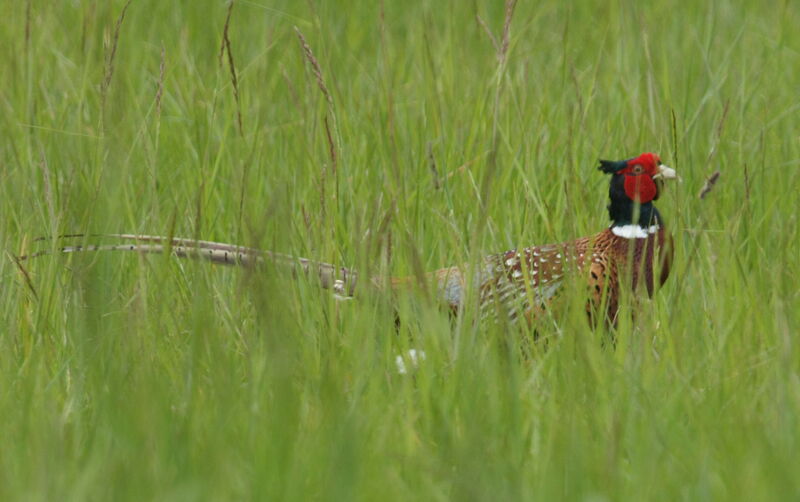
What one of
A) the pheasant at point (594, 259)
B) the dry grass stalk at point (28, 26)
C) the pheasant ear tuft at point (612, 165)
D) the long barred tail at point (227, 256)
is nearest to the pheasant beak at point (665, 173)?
the pheasant at point (594, 259)

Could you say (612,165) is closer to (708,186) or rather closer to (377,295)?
(708,186)

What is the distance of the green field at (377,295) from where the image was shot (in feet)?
8.02

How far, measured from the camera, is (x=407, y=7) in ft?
22.3

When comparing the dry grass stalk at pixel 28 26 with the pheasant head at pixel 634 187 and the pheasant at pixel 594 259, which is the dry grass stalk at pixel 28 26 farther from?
the pheasant head at pixel 634 187

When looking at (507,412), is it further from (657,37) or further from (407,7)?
(407,7)

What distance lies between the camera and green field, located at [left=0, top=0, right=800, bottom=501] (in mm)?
2445

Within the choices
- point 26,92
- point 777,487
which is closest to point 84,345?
point 777,487

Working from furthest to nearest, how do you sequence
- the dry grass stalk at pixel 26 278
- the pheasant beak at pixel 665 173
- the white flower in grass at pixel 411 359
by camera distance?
the pheasant beak at pixel 665 173, the dry grass stalk at pixel 26 278, the white flower in grass at pixel 411 359

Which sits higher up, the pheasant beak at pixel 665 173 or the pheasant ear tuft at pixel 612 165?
the pheasant ear tuft at pixel 612 165

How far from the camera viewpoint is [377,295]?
3.25 metres

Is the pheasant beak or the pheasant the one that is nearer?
the pheasant

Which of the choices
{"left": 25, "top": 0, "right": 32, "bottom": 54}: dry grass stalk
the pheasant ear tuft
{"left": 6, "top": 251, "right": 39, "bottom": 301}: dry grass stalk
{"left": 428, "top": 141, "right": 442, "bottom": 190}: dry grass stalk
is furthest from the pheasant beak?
{"left": 25, "top": 0, "right": 32, "bottom": 54}: dry grass stalk

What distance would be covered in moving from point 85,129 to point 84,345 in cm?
217

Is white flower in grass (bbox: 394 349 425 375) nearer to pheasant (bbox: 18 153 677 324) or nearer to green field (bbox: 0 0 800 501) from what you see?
green field (bbox: 0 0 800 501)
